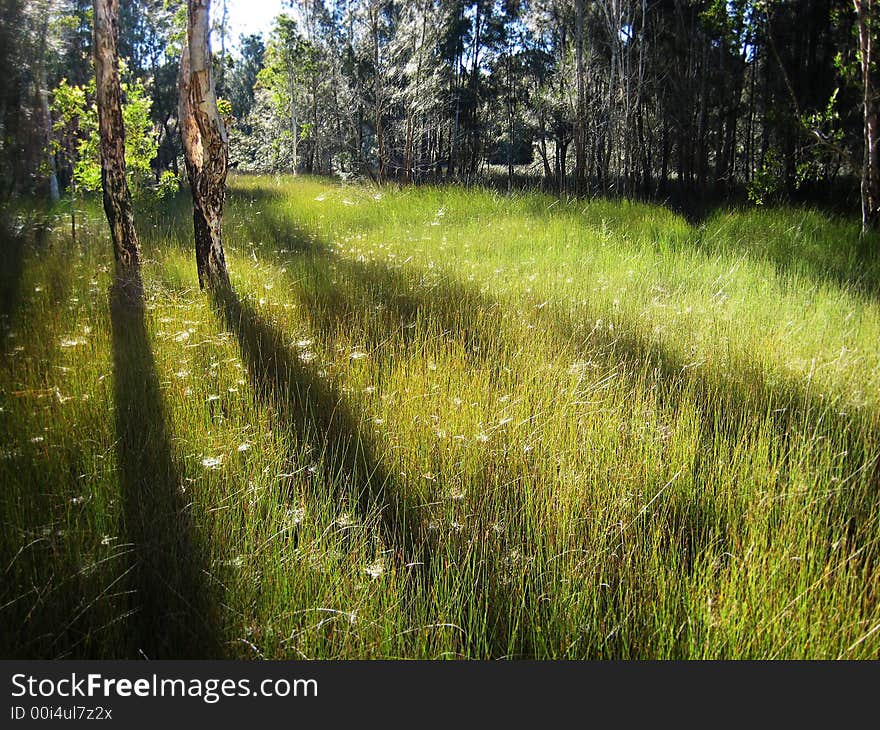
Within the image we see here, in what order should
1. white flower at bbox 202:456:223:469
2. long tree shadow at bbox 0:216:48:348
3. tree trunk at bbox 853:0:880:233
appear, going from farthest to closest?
1. tree trunk at bbox 853:0:880:233
2. long tree shadow at bbox 0:216:48:348
3. white flower at bbox 202:456:223:469

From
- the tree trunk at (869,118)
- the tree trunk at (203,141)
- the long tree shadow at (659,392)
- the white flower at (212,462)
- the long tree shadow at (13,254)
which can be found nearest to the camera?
the long tree shadow at (659,392)

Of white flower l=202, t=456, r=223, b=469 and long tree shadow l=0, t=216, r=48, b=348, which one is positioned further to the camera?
long tree shadow l=0, t=216, r=48, b=348

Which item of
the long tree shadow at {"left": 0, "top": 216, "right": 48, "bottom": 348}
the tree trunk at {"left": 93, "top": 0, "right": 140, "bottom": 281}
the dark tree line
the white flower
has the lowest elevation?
the white flower

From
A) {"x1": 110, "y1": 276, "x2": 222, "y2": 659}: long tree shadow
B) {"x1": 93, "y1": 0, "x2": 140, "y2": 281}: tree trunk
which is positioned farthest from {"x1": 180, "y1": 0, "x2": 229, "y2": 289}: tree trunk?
{"x1": 110, "y1": 276, "x2": 222, "y2": 659}: long tree shadow

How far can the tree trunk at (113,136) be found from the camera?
5590mm

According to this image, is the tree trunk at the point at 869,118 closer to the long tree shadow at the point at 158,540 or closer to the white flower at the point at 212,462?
the white flower at the point at 212,462

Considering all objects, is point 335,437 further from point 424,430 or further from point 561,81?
point 561,81

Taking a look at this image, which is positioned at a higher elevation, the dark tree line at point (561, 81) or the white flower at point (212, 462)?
the dark tree line at point (561, 81)

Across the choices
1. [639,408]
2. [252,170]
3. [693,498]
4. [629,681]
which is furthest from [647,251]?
[252,170]

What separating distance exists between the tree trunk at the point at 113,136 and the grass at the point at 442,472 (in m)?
0.74

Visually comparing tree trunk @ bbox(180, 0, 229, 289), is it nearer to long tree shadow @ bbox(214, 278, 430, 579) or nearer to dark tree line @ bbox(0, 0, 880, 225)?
long tree shadow @ bbox(214, 278, 430, 579)

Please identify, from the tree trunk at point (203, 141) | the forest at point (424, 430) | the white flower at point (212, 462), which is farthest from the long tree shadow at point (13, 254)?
the white flower at point (212, 462)

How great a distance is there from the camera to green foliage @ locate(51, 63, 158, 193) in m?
7.55

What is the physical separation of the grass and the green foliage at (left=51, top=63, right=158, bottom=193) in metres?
3.35
